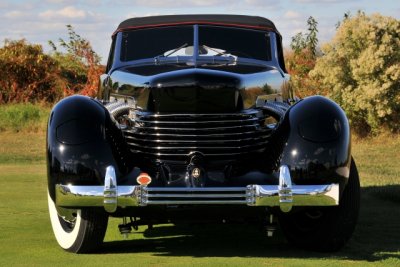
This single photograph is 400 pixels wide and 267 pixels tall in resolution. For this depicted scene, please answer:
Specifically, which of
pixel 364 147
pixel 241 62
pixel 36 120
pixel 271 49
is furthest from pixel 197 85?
pixel 36 120

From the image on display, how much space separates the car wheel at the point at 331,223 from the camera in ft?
25.1

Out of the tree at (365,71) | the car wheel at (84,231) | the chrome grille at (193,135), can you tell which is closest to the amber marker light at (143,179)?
the chrome grille at (193,135)

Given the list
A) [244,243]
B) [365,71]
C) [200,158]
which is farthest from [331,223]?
[365,71]

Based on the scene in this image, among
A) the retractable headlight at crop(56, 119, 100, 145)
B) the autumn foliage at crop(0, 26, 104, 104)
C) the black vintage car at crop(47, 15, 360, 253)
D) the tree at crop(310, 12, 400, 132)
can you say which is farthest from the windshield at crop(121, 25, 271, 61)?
the autumn foliage at crop(0, 26, 104, 104)

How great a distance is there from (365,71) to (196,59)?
13836mm

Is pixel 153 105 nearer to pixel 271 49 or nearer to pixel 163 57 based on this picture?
pixel 163 57

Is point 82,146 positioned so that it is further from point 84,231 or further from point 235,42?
point 235,42

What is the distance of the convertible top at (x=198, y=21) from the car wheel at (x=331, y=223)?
1.97 meters

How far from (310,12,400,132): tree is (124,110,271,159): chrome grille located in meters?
14.2

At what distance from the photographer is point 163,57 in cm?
870

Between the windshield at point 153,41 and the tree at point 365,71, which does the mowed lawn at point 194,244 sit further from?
the tree at point 365,71

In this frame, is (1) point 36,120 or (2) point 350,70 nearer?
(2) point 350,70

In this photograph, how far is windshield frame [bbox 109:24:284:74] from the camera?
8469 mm

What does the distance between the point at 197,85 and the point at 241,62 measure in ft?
4.47
